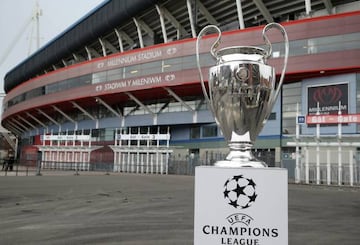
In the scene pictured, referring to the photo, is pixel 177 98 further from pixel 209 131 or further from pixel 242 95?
pixel 242 95

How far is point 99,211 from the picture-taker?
924 cm

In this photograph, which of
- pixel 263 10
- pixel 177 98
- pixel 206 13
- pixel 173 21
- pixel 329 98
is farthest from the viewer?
pixel 173 21

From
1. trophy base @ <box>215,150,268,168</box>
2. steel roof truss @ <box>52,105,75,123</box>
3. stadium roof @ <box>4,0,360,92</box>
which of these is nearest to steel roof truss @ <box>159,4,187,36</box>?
stadium roof @ <box>4,0,360,92</box>

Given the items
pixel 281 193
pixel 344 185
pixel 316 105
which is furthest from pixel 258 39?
pixel 281 193

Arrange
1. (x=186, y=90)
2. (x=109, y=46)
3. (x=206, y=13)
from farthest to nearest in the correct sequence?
(x=109, y=46), (x=206, y=13), (x=186, y=90)

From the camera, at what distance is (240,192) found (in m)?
2.87

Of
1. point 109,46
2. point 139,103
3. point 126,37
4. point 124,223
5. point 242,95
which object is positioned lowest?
point 124,223

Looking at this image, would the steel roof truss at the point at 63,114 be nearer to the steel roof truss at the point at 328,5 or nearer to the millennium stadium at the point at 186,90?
the millennium stadium at the point at 186,90

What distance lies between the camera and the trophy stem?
10.1 ft

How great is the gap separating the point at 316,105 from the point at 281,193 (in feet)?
94.7

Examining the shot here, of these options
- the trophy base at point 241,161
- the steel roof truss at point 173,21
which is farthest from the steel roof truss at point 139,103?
the trophy base at point 241,161

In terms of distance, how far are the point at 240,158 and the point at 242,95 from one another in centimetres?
57

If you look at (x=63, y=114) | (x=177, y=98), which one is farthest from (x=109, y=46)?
(x=177, y=98)

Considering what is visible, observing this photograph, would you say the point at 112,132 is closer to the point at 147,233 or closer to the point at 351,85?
A: the point at 351,85
